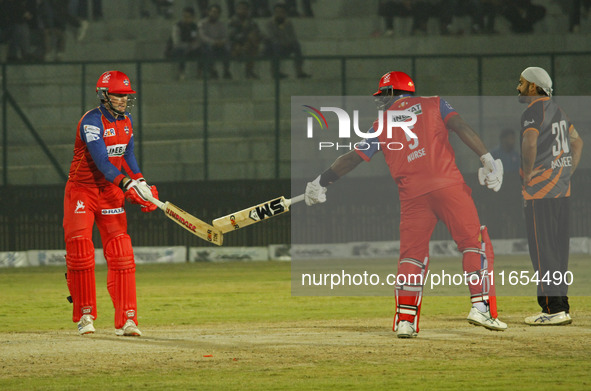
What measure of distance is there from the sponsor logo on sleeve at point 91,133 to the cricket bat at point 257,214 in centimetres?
143

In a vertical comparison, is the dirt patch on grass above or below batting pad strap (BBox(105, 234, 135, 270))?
below

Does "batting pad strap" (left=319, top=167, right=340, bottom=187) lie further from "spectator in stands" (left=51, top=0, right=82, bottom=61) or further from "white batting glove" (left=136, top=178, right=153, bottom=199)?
"spectator in stands" (left=51, top=0, right=82, bottom=61)

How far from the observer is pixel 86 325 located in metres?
9.45

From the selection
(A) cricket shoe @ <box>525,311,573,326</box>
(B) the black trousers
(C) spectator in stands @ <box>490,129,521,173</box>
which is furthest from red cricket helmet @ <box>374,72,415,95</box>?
(C) spectator in stands @ <box>490,129,521,173</box>

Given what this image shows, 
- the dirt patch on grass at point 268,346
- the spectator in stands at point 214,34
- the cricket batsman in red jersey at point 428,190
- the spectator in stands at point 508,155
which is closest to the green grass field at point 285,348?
the dirt patch on grass at point 268,346

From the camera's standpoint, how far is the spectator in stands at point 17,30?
22.3m

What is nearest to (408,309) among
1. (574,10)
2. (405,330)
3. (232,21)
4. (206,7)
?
(405,330)

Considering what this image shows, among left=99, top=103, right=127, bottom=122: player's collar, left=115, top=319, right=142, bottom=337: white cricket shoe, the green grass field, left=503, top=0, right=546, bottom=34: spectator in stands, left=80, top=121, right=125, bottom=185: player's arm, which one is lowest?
the green grass field

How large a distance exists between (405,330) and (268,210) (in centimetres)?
176

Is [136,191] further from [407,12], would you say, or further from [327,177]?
[407,12]

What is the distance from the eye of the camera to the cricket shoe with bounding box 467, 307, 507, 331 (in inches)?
→ 357

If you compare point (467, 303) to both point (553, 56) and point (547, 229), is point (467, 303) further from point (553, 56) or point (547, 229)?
point (553, 56)

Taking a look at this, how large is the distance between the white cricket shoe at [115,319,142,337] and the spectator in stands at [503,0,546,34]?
1617 centimetres

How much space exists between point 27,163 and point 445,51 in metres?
9.98
